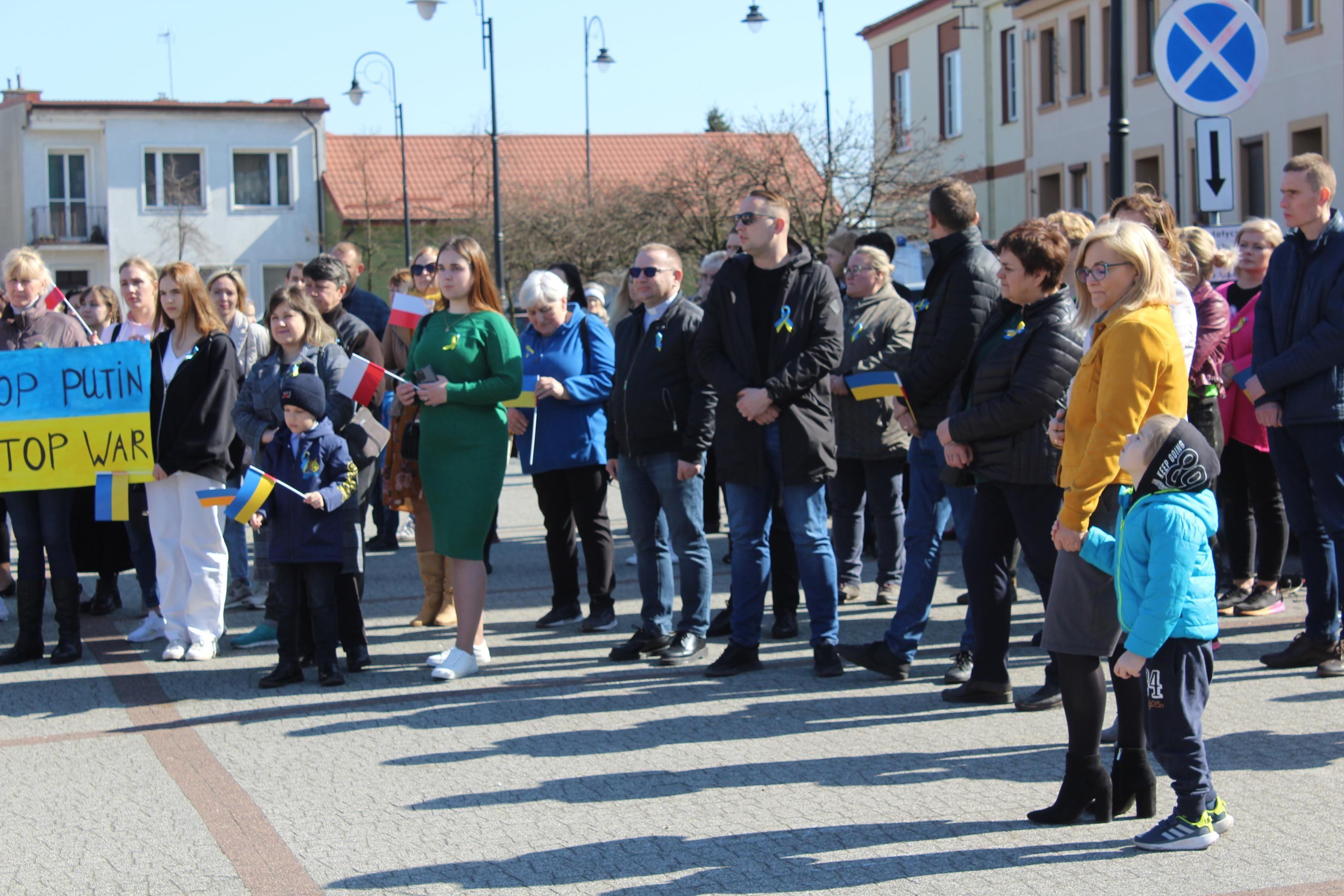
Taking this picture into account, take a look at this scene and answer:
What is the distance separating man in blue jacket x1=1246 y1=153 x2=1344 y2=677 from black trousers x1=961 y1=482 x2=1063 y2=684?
1373mm

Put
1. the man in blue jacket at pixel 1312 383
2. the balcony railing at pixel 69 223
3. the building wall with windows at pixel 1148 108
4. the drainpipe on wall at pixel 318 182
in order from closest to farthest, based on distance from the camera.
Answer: the man in blue jacket at pixel 1312 383 < the building wall with windows at pixel 1148 108 < the balcony railing at pixel 69 223 < the drainpipe on wall at pixel 318 182

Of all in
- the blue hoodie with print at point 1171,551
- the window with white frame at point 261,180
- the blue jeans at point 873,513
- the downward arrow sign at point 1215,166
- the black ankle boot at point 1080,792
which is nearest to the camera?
the blue hoodie with print at point 1171,551

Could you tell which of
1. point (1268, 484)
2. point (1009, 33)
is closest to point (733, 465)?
point (1268, 484)

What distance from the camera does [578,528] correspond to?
8789mm

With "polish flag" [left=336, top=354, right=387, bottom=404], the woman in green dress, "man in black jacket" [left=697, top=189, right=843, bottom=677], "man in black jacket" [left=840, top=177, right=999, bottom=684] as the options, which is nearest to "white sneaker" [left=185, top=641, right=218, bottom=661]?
the woman in green dress

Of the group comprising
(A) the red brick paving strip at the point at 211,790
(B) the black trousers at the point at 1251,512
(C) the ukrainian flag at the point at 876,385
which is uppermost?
(C) the ukrainian flag at the point at 876,385

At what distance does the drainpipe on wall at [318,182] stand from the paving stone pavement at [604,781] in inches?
1748

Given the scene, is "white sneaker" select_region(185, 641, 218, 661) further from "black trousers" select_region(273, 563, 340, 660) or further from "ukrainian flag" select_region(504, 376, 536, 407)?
"ukrainian flag" select_region(504, 376, 536, 407)

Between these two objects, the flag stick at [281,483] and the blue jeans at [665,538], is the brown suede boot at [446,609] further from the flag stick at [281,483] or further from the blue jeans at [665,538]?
the flag stick at [281,483]

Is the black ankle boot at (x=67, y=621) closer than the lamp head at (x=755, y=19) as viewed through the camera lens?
Yes

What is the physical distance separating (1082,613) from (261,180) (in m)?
49.0

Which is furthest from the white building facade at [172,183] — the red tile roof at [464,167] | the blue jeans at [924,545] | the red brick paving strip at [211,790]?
the blue jeans at [924,545]

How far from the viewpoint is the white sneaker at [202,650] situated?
7.76 m

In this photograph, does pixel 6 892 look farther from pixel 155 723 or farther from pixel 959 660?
pixel 959 660
